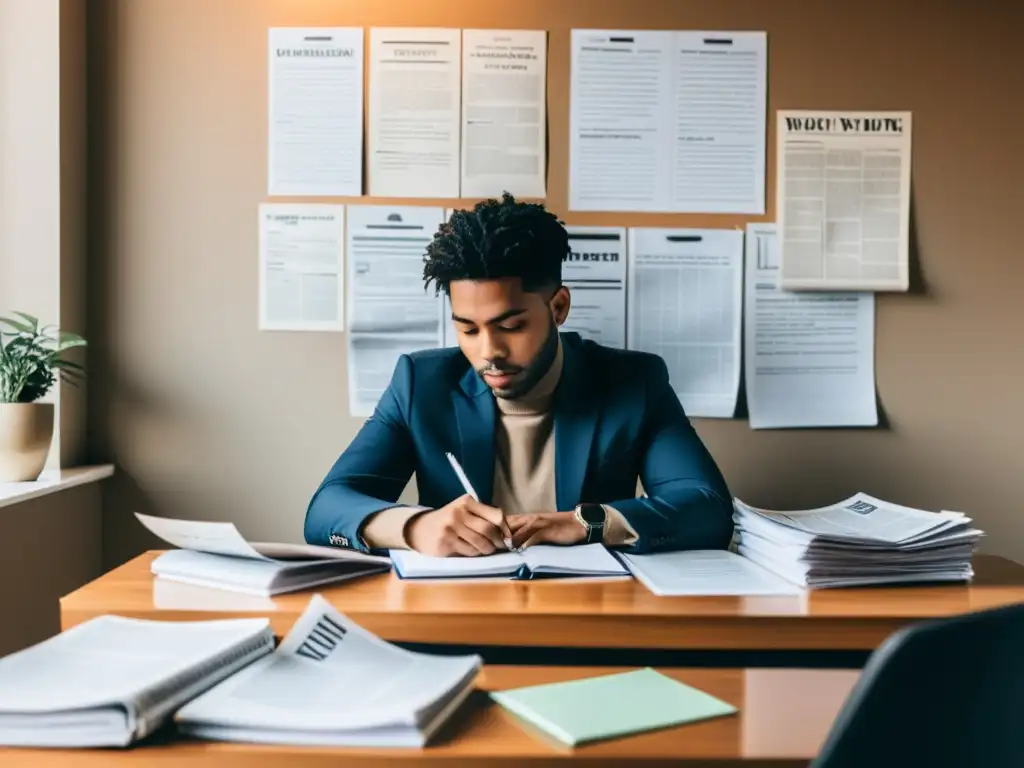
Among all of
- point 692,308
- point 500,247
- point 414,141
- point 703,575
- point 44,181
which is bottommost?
point 703,575

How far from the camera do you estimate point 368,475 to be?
1.85 metres

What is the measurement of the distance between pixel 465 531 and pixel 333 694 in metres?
0.66

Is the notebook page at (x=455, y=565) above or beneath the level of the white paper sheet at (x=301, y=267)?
beneath

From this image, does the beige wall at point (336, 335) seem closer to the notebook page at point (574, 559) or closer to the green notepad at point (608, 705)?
the notebook page at point (574, 559)

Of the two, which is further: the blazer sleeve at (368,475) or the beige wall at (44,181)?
the beige wall at (44,181)

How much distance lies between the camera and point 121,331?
2.27 metres

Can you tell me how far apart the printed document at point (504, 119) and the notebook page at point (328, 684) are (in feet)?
4.91

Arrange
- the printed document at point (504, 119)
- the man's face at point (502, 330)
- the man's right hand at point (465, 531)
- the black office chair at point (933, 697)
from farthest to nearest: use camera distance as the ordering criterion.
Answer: the printed document at point (504, 119)
the man's face at point (502, 330)
the man's right hand at point (465, 531)
the black office chair at point (933, 697)

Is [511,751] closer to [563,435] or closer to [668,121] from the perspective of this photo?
[563,435]

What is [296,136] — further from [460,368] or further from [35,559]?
[35,559]

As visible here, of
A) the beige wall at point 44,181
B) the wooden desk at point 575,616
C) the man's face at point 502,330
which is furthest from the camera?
the beige wall at point 44,181

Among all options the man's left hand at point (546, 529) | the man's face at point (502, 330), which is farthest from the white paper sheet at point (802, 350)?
the man's left hand at point (546, 529)

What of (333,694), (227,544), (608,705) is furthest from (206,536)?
(608,705)

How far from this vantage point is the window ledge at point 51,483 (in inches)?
71.9
